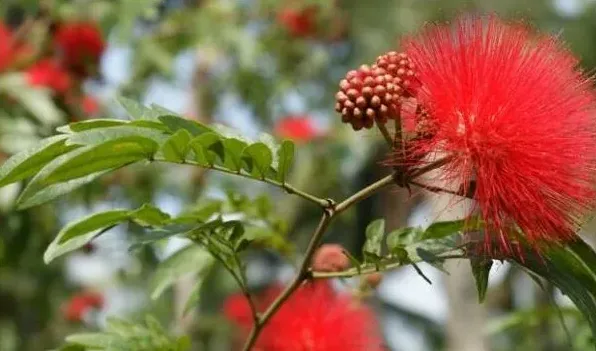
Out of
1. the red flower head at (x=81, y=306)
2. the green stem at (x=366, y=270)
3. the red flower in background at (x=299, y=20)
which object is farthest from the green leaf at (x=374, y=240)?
the red flower head at (x=81, y=306)

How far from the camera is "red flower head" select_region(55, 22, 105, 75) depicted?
3.95 m

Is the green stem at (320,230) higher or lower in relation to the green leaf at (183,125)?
lower

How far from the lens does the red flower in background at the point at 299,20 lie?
17.4 ft

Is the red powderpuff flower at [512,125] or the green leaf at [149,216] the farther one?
the green leaf at [149,216]

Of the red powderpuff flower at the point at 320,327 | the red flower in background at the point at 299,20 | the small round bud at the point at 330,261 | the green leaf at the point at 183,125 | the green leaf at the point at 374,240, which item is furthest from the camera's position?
the red flower in background at the point at 299,20

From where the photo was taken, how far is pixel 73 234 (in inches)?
65.9

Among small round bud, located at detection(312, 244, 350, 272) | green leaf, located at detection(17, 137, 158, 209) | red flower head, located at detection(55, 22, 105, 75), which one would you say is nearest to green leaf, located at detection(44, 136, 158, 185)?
green leaf, located at detection(17, 137, 158, 209)

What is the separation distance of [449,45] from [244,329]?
58.1 inches

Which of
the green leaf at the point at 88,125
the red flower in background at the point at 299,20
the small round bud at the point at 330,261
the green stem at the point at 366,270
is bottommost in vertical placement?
the green stem at the point at 366,270

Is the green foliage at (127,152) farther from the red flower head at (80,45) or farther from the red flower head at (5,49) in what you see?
the red flower head at (80,45)

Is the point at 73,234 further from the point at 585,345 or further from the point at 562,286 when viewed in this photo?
the point at 585,345

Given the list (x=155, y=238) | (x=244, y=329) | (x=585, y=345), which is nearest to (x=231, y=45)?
(x=244, y=329)

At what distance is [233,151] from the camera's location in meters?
1.63

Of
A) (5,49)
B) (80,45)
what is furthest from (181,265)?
(80,45)
